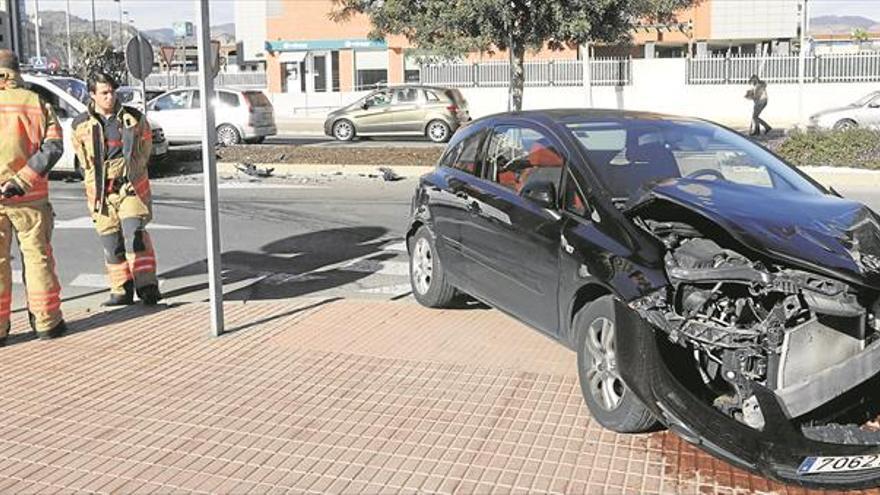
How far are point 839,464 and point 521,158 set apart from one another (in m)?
2.88

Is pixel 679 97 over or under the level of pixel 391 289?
over

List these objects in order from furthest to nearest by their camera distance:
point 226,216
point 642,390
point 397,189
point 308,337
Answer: point 397,189 → point 226,216 → point 308,337 → point 642,390

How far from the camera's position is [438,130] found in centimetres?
2678

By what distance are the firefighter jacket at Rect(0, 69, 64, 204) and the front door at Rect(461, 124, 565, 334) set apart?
2.81 m

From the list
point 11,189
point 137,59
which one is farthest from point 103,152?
point 137,59

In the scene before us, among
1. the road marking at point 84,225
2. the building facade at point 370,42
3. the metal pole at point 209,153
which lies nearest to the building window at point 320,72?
the building facade at point 370,42

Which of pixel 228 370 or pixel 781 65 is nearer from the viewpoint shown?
pixel 228 370

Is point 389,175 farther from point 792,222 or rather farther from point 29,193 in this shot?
point 792,222

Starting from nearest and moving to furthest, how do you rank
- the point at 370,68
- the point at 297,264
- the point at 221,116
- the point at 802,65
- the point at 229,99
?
the point at 297,264
the point at 221,116
the point at 229,99
the point at 802,65
the point at 370,68

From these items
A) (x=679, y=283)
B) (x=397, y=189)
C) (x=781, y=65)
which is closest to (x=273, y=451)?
(x=679, y=283)

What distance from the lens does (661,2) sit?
17.2m

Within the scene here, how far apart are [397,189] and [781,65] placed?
23.8 metres

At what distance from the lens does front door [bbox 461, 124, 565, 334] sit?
5160mm

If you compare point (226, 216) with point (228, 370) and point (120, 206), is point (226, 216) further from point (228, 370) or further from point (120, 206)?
point (228, 370)
